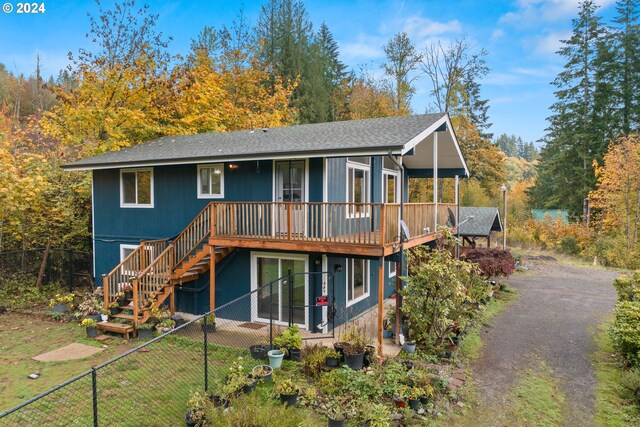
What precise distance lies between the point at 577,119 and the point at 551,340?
93.3 ft

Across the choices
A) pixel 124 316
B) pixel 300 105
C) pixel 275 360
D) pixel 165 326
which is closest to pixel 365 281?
pixel 275 360

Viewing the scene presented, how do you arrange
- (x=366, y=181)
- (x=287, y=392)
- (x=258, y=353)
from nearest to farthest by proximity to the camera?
1. (x=287, y=392)
2. (x=258, y=353)
3. (x=366, y=181)

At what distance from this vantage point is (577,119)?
3194cm

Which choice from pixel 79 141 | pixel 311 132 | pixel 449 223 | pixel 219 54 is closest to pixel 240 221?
pixel 311 132

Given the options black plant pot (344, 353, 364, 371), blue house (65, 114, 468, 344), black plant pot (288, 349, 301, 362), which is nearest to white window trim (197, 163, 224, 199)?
blue house (65, 114, 468, 344)

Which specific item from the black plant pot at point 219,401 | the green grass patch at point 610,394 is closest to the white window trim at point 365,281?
the black plant pot at point 219,401

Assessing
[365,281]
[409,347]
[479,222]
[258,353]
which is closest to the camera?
[258,353]

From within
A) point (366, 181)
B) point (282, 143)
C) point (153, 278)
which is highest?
point (282, 143)

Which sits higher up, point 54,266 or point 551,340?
point 54,266

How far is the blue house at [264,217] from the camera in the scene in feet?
30.8

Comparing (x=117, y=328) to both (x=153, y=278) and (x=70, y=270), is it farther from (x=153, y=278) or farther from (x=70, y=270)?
(x=70, y=270)

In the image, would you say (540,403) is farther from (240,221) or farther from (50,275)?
(50,275)

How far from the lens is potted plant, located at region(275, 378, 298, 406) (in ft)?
20.8

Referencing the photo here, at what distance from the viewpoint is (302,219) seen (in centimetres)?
1026
